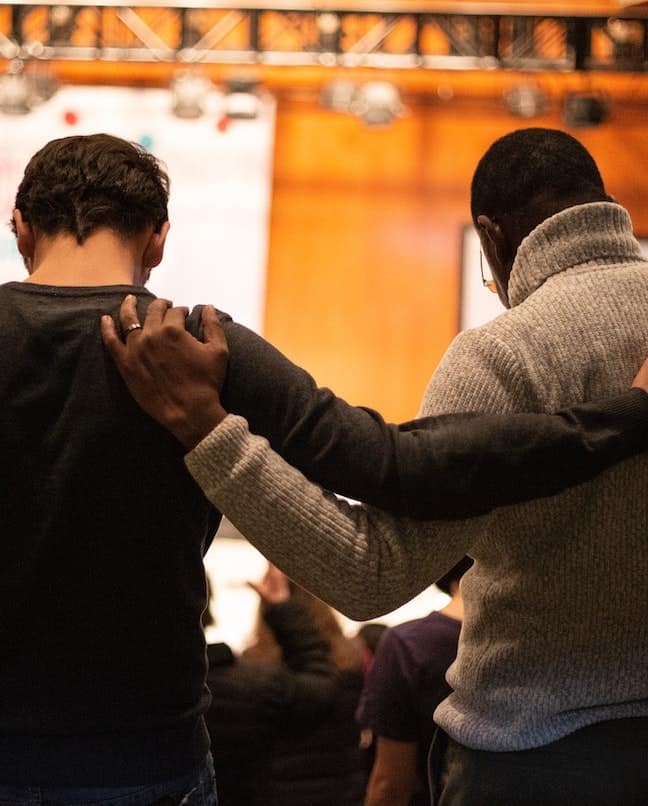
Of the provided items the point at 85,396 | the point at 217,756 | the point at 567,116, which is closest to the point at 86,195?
the point at 85,396

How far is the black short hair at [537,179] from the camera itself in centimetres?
150

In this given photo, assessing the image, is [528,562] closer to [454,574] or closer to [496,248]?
[496,248]

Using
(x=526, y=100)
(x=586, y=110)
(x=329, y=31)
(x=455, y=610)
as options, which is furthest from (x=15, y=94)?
(x=455, y=610)

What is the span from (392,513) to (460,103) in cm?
675

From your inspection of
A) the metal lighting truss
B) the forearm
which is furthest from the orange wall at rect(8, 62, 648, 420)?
the forearm

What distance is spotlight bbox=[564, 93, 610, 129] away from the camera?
6672 millimetres

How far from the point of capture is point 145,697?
133 cm

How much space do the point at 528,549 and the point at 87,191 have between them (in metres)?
0.67

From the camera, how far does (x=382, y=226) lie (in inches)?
303

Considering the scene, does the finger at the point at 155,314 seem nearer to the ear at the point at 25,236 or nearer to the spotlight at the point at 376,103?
the ear at the point at 25,236

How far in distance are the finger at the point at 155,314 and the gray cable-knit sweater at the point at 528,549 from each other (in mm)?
140

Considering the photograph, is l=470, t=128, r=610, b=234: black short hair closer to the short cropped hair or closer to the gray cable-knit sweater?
the gray cable-knit sweater

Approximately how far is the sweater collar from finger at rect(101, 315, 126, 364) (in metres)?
0.53

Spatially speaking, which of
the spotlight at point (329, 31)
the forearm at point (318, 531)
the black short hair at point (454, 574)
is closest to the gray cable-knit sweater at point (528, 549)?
the forearm at point (318, 531)
